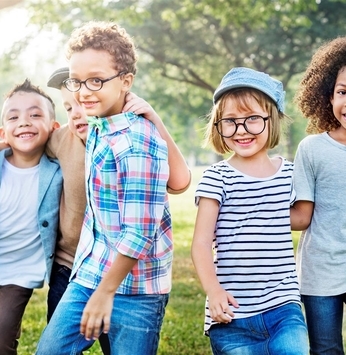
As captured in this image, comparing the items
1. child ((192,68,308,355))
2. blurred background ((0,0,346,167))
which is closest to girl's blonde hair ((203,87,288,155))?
child ((192,68,308,355))

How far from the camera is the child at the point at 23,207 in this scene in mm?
3543

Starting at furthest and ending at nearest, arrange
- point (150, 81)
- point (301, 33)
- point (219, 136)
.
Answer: point (150, 81) < point (301, 33) < point (219, 136)

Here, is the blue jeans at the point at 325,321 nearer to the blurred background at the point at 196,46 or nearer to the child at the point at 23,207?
the child at the point at 23,207

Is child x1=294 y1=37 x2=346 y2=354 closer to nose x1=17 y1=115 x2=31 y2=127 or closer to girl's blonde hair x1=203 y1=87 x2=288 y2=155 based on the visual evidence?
girl's blonde hair x1=203 y1=87 x2=288 y2=155

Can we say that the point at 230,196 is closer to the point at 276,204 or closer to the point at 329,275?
the point at 276,204

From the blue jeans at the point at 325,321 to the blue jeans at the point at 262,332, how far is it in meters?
0.28

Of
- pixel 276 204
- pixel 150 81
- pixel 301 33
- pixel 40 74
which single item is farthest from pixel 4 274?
pixel 40 74

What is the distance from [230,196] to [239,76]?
1.80 feet

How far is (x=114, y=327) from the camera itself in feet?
9.60

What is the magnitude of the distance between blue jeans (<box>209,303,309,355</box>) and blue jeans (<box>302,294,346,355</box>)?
0.91 ft

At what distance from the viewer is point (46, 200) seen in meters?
3.54

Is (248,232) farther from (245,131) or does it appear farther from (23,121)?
(23,121)

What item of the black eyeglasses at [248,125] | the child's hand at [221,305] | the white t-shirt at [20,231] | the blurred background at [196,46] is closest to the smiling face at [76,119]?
the white t-shirt at [20,231]

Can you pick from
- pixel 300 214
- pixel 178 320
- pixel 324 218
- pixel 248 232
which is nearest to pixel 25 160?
pixel 248 232
